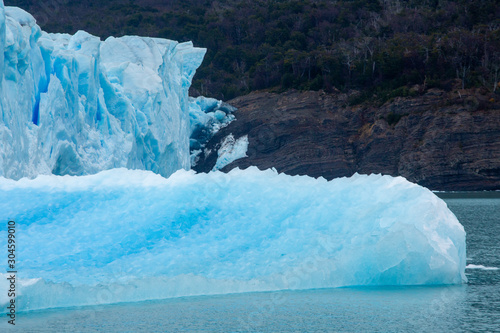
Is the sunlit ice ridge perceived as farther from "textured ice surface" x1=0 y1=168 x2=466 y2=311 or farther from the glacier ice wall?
the glacier ice wall

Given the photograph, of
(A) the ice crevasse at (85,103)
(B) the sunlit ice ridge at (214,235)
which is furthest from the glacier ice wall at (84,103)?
(B) the sunlit ice ridge at (214,235)

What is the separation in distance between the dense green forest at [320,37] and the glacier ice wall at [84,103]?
2279 centimetres

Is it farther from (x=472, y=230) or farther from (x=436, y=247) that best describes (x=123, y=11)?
(x=436, y=247)

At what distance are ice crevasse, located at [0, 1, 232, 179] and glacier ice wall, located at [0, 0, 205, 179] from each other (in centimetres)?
3

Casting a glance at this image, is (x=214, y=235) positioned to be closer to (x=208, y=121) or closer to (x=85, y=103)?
(x=85, y=103)

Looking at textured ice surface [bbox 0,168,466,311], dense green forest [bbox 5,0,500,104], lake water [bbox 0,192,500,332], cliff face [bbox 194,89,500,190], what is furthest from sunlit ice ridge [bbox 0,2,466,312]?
dense green forest [bbox 5,0,500,104]

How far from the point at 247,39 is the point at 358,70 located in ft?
56.0

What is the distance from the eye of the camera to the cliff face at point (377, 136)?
41125 millimetres

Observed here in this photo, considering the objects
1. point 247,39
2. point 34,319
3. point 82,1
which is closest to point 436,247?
point 34,319

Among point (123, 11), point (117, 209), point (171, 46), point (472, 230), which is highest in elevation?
point (123, 11)

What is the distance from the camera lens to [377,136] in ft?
147

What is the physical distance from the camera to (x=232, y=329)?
726cm

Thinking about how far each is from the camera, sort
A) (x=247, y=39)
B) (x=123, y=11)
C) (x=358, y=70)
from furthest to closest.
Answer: (x=123, y=11), (x=247, y=39), (x=358, y=70)

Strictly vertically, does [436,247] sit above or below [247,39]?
below
